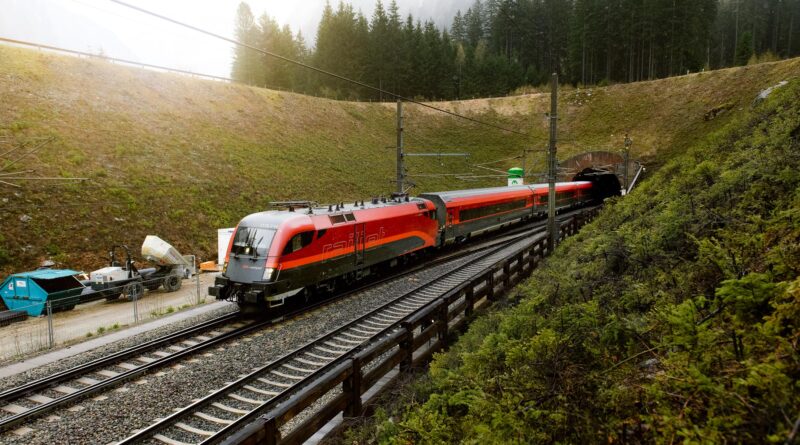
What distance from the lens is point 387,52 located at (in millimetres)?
68688

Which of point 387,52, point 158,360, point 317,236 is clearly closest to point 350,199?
point 317,236

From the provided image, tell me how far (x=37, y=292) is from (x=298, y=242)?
33.6ft

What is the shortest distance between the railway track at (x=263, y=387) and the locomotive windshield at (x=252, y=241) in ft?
11.8

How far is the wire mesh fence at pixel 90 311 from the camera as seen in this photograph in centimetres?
1256

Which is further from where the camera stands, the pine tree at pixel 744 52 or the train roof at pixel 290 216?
the pine tree at pixel 744 52

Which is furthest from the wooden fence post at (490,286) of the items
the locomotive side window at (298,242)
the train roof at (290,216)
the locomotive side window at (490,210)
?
the locomotive side window at (490,210)

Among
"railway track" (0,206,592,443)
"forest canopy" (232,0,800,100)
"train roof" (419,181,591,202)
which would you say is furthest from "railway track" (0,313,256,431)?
"forest canopy" (232,0,800,100)

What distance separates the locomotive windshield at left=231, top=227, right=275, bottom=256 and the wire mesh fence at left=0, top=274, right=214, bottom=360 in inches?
145

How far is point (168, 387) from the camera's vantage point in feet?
28.6

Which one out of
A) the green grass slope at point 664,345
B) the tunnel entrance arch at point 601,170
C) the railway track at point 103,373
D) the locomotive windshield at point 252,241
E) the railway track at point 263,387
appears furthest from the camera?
the tunnel entrance arch at point 601,170

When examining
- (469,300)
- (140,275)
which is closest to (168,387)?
(469,300)

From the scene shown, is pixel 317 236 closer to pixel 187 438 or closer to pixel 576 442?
pixel 187 438

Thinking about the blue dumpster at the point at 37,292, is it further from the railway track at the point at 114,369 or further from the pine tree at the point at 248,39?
the pine tree at the point at 248,39

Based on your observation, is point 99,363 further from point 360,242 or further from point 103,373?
point 360,242
